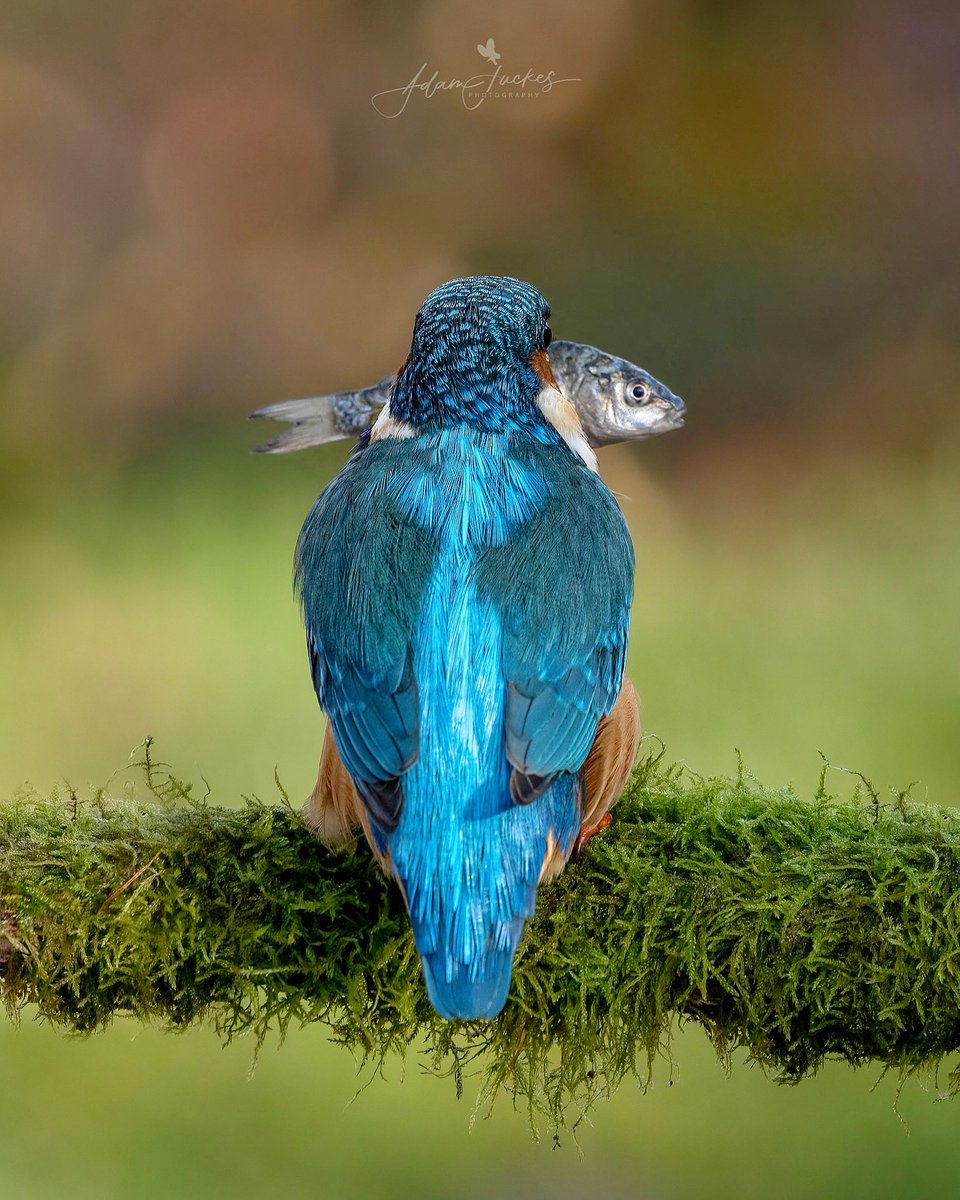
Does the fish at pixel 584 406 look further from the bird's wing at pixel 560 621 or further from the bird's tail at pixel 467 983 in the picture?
the bird's tail at pixel 467 983

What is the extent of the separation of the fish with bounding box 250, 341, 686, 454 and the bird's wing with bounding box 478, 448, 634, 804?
0.46 metres

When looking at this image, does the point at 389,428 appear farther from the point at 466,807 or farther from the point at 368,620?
the point at 466,807

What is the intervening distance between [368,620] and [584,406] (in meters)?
0.77

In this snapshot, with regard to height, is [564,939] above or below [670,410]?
below

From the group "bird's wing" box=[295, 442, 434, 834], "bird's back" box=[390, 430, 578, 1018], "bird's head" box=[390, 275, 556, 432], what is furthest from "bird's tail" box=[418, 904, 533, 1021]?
"bird's head" box=[390, 275, 556, 432]

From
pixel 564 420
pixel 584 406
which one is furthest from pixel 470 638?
pixel 584 406

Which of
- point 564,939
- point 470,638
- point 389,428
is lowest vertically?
point 564,939

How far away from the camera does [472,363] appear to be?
6.04ft

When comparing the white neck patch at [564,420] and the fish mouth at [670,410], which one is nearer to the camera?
the white neck patch at [564,420]

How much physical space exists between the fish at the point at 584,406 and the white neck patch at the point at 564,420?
23 centimetres

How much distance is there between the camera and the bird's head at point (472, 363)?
1.85 metres

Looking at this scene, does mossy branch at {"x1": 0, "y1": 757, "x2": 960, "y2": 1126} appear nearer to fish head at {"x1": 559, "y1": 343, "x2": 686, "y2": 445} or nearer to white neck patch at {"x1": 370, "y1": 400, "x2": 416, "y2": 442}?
white neck patch at {"x1": 370, "y1": 400, "x2": 416, "y2": 442}

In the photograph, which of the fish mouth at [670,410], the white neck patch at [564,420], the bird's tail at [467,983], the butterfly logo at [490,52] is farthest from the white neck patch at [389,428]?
the butterfly logo at [490,52]

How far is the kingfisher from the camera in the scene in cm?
151
